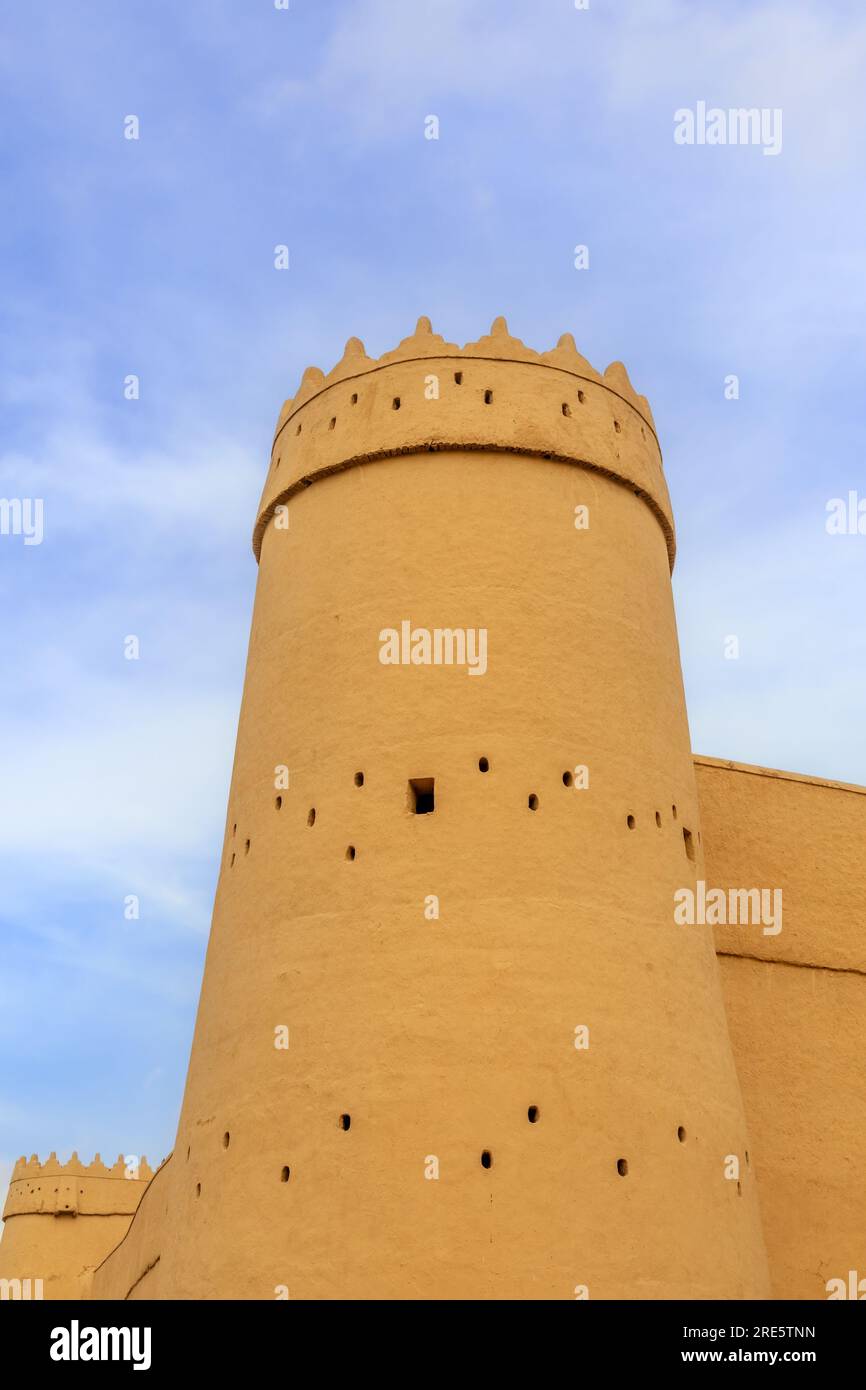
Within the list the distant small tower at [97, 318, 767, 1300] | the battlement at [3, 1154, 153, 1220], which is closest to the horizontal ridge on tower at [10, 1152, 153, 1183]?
the battlement at [3, 1154, 153, 1220]

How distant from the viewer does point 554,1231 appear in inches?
420

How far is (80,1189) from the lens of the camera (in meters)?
30.0

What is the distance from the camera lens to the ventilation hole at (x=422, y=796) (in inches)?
485

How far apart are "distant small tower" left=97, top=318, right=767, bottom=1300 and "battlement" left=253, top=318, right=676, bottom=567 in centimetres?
4

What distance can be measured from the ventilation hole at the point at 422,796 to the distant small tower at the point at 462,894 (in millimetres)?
22

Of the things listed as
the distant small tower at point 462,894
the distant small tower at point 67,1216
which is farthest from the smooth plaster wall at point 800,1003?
the distant small tower at point 67,1216

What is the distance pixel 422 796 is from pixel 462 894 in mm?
1141

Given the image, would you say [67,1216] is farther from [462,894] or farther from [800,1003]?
[462,894]
